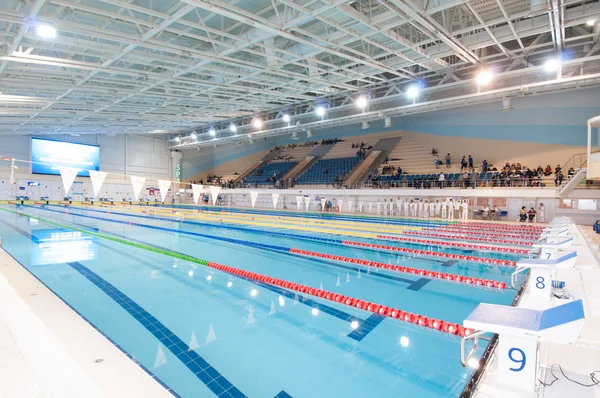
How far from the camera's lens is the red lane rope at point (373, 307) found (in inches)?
122

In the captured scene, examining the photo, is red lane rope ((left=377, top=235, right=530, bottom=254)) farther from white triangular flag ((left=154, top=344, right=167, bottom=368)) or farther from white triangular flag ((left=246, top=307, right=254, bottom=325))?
white triangular flag ((left=154, top=344, right=167, bottom=368))

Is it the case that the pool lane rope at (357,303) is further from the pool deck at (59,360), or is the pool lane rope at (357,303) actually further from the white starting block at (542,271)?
the pool deck at (59,360)

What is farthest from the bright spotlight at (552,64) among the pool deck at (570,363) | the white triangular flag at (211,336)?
the white triangular flag at (211,336)

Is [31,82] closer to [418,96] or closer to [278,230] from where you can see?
[278,230]

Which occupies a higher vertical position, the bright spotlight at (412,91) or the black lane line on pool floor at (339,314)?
the bright spotlight at (412,91)

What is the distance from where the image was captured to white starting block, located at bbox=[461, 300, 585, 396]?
5.11 feet

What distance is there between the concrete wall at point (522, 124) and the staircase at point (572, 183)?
250 centimetres

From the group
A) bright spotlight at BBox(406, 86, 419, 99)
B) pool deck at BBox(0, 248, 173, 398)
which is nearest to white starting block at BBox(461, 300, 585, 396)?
pool deck at BBox(0, 248, 173, 398)

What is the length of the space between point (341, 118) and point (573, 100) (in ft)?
30.7

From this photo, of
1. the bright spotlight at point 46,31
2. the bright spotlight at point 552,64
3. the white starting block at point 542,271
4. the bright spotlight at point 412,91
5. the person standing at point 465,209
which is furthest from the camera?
the person standing at point 465,209

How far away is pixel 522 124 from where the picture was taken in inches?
562

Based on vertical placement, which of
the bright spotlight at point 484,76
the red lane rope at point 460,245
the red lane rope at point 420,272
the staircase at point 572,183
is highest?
the bright spotlight at point 484,76

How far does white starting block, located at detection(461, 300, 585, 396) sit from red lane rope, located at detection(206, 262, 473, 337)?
1193 mm

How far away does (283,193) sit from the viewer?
20922 millimetres
